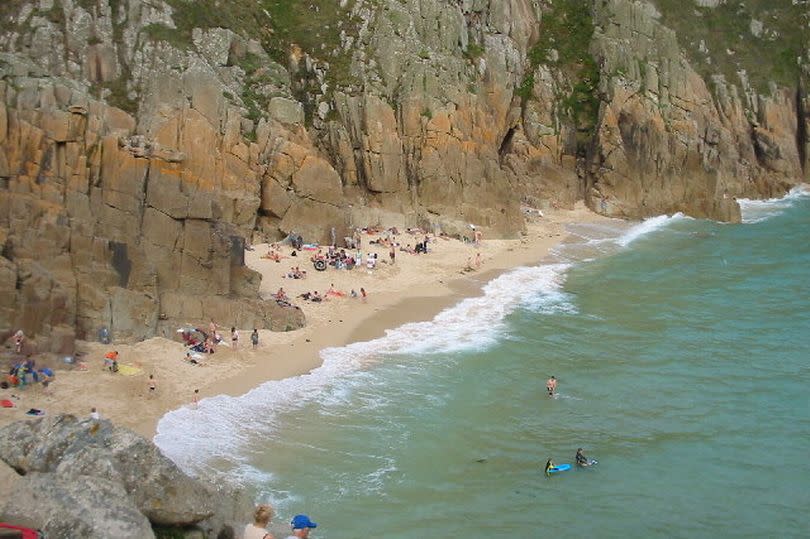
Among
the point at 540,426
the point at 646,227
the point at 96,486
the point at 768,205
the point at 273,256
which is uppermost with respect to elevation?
the point at 768,205

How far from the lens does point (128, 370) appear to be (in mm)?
27750

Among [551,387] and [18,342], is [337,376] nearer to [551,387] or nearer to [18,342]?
[551,387]

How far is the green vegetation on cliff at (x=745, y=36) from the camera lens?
8362 centimetres

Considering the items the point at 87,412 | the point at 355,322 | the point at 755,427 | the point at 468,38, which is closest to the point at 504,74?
the point at 468,38

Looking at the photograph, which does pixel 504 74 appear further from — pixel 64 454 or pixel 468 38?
pixel 64 454

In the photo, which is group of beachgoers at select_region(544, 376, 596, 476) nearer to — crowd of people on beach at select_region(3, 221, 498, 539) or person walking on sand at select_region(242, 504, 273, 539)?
crowd of people on beach at select_region(3, 221, 498, 539)

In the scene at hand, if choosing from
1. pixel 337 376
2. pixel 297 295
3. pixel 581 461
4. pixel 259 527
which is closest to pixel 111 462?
pixel 259 527

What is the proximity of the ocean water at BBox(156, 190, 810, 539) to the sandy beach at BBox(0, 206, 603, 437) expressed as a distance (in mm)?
1152

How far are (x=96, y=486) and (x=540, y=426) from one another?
56.3 ft

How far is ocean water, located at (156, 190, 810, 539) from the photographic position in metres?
20.8

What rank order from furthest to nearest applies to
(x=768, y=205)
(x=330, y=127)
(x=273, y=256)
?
1. (x=768, y=205)
2. (x=330, y=127)
3. (x=273, y=256)

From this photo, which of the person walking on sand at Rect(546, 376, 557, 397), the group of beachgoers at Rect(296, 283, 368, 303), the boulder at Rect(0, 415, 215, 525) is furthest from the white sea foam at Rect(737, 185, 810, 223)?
the boulder at Rect(0, 415, 215, 525)

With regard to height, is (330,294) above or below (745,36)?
below

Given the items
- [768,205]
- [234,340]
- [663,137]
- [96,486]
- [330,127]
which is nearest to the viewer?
[96,486]
